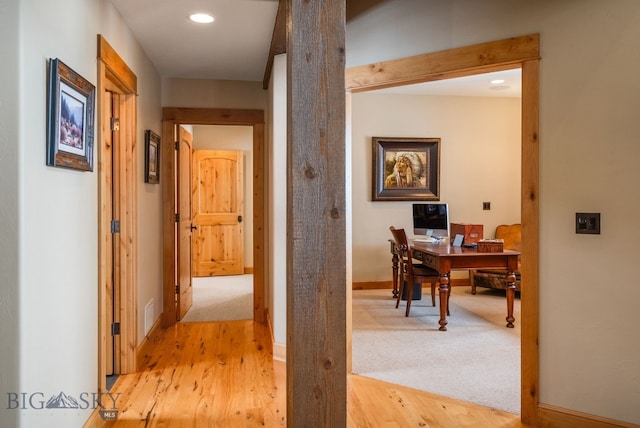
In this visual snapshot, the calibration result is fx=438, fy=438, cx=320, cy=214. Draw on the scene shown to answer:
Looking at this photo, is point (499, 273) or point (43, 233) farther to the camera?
point (499, 273)

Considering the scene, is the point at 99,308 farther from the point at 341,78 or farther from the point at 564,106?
the point at 564,106

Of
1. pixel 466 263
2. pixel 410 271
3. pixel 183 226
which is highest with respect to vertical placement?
pixel 183 226

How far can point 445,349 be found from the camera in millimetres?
3570

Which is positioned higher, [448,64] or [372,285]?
[448,64]

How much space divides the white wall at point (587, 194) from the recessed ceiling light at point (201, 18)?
1.76 meters

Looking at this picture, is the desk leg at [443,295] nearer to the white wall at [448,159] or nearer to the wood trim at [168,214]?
the white wall at [448,159]

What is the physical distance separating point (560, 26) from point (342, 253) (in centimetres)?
177

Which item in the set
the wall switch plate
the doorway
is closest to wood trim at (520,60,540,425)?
the wall switch plate

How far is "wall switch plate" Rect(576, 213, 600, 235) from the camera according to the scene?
2154mm

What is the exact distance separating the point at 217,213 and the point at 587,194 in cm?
560

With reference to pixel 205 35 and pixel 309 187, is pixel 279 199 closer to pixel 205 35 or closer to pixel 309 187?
pixel 205 35

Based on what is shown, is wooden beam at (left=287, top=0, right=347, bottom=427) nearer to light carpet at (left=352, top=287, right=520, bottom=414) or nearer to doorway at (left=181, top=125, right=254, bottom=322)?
light carpet at (left=352, top=287, right=520, bottom=414)

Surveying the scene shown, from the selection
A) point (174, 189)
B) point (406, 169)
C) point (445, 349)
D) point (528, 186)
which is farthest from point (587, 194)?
point (406, 169)

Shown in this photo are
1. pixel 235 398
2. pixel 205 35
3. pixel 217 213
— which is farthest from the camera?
pixel 217 213
